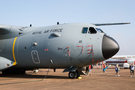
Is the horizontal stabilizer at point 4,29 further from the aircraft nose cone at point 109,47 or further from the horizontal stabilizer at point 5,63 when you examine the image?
the aircraft nose cone at point 109,47

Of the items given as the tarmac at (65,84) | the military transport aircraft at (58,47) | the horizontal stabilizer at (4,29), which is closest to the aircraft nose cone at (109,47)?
the military transport aircraft at (58,47)

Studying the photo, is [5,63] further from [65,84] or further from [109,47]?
[109,47]

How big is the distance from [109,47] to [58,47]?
12.5ft

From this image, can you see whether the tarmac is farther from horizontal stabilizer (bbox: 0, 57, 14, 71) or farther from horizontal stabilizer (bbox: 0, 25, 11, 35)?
horizontal stabilizer (bbox: 0, 25, 11, 35)

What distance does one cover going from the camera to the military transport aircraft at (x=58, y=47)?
1201 cm

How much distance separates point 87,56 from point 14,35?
24.0 ft

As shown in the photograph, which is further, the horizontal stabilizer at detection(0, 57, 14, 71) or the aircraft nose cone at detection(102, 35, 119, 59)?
the horizontal stabilizer at detection(0, 57, 14, 71)

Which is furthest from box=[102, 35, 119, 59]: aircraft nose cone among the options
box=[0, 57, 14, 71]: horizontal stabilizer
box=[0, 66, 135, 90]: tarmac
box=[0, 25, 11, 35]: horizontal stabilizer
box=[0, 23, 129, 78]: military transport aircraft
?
box=[0, 25, 11, 35]: horizontal stabilizer

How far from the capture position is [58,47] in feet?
41.4

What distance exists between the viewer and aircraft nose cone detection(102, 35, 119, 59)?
38.4 feet

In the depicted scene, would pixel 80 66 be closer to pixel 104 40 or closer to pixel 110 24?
pixel 104 40

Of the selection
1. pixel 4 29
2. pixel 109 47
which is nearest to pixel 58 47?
pixel 109 47

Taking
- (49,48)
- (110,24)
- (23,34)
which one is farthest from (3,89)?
(110,24)

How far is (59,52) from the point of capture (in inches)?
495
